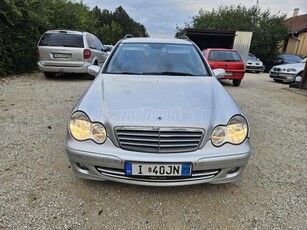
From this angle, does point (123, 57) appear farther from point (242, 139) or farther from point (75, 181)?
point (242, 139)

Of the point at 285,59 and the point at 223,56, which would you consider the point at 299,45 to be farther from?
the point at 223,56

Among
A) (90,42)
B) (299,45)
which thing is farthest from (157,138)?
(299,45)

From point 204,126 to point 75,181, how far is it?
1475 mm

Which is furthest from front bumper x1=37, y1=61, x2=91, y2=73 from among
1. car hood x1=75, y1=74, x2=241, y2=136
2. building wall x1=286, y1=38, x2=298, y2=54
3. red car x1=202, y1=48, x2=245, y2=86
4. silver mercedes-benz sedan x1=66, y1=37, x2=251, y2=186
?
building wall x1=286, y1=38, x2=298, y2=54

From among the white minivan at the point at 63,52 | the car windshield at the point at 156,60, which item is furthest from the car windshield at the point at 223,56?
the car windshield at the point at 156,60

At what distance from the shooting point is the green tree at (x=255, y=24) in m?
23.0

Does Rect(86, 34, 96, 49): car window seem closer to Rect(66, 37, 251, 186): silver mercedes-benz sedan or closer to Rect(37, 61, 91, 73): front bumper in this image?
Rect(37, 61, 91, 73): front bumper

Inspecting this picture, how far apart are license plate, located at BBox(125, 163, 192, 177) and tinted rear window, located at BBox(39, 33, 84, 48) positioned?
7.13 meters

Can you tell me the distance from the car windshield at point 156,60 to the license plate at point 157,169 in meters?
1.46

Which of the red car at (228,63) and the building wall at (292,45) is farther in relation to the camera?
the building wall at (292,45)

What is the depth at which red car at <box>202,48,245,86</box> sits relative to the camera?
29.5 feet

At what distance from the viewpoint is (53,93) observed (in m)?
6.59

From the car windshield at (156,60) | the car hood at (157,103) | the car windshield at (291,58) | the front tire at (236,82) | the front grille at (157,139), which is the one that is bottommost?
the front tire at (236,82)

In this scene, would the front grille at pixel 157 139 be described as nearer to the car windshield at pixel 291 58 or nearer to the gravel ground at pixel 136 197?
the gravel ground at pixel 136 197
